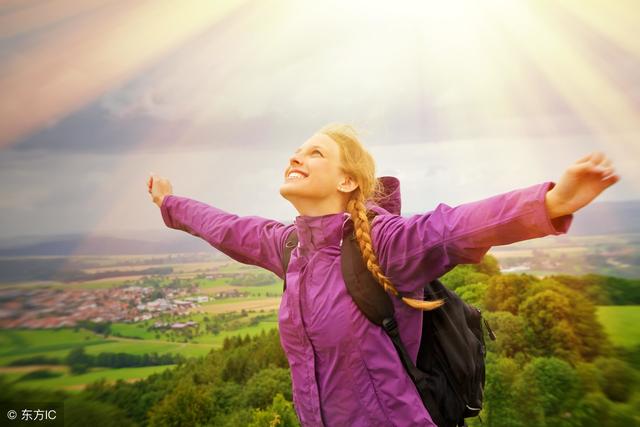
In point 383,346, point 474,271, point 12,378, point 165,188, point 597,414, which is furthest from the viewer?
point 474,271

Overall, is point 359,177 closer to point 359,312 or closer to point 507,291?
point 359,312

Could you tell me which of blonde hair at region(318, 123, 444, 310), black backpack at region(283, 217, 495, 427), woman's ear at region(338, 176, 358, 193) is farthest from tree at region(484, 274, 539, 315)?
woman's ear at region(338, 176, 358, 193)

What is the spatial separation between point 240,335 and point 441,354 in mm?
2685

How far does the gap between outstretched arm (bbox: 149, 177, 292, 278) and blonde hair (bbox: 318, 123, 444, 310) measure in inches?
13.7

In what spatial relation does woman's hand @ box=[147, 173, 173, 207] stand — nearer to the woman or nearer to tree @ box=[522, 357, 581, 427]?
the woman

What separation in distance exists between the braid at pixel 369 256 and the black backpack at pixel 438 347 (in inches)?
1.5

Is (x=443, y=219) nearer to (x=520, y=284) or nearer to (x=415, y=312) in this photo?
(x=415, y=312)

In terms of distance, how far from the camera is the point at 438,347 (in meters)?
1.52

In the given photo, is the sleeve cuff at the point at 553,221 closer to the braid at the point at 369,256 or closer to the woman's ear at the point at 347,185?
the braid at the point at 369,256

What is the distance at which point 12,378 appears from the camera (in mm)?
3121

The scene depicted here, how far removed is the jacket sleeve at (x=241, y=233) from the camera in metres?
1.81

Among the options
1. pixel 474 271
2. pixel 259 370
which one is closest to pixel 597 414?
pixel 474 271

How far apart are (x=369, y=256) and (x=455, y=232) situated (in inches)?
11.2

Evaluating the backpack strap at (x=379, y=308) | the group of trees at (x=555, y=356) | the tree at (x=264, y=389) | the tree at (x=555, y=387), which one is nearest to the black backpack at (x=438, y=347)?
the backpack strap at (x=379, y=308)
